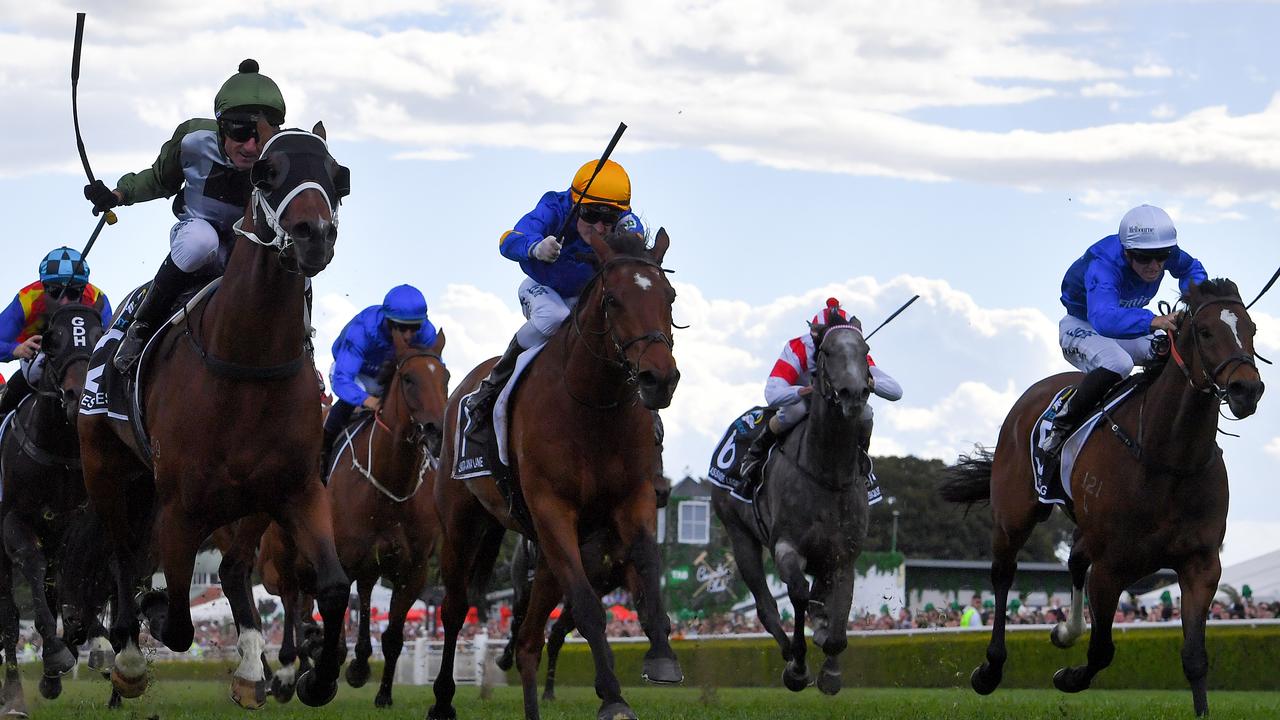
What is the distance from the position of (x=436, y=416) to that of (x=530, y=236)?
322 cm

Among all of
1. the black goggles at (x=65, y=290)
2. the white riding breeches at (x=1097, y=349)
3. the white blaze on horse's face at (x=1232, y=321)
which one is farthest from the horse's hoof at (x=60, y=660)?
the white blaze on horse's face at (x=1232, y=321)

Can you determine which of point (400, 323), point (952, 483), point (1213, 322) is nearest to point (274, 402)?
point (1213, 322)

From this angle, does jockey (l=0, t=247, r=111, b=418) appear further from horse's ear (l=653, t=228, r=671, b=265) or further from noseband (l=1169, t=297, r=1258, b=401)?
noseband (l=1169, t=297, r=1258, b=401)

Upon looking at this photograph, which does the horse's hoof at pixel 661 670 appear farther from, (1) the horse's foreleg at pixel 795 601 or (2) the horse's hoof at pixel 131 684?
(1) the horse's foreleg at pixel 795 601

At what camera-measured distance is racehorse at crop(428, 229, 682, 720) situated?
23.7 feet

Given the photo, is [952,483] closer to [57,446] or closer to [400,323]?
[400,323]

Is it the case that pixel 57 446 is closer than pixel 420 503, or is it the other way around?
pixel 57 446

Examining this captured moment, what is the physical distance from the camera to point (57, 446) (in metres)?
10.6

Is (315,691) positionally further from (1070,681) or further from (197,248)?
(1070,681)

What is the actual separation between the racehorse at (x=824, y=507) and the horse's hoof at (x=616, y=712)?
4.35 metres

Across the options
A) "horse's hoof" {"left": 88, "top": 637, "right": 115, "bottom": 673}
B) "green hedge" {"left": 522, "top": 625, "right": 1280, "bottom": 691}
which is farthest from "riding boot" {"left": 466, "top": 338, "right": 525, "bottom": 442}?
"green hedge" {"left": 522, "top": 625, "right": 1280, "bottom": 691}

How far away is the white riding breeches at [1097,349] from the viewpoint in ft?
33.6

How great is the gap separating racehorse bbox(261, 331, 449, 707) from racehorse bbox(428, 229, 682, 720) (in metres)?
3.51

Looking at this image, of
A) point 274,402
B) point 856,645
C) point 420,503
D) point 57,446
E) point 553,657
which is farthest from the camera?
point 856,645
